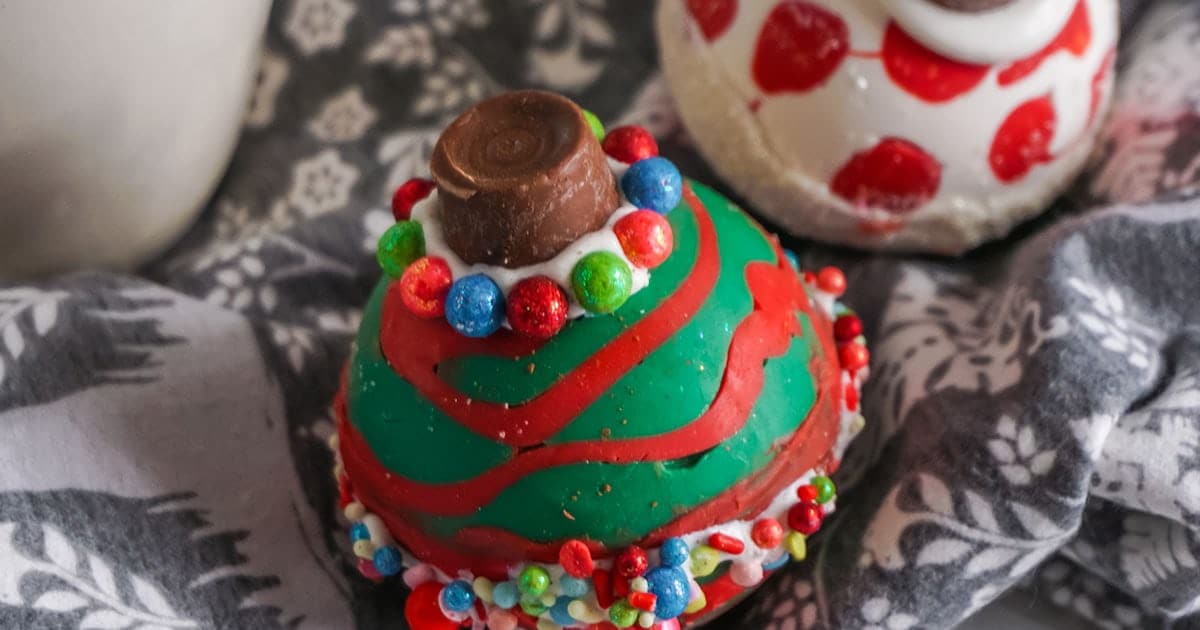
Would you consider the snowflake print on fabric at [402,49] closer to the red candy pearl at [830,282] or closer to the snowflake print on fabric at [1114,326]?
the red candy pearl at [830,282]

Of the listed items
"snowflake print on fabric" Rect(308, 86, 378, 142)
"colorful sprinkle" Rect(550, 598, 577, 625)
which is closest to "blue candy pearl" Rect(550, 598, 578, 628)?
"colorful sprinkle" Rect(550, 598, 577, 625)

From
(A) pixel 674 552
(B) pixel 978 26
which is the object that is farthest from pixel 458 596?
(B) pixel 978 26

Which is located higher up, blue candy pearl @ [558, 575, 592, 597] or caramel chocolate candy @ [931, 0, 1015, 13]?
caramel chocolate candy @ [931, 0, 1015, 13]

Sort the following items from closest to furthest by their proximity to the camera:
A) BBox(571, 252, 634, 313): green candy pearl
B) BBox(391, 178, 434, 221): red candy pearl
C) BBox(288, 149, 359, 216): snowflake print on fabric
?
BBox(571, 252, 634, 313): green candy pearl → BBox(391, 178, 434, 221): red candy pearl → BBox(288, 149, 359, 216): snowflake print on fabric

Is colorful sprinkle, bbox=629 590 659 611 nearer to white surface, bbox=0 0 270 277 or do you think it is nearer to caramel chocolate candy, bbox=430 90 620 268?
caramel chocolate candy, bbox=430 90 620 268

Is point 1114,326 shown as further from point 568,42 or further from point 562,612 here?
point 568,42

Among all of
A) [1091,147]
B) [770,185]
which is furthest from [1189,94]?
[770,185]

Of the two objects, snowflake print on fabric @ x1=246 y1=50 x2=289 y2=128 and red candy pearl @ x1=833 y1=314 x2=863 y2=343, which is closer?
red candy pearl @ x1=833 y1=314 x2=863 y2=343
